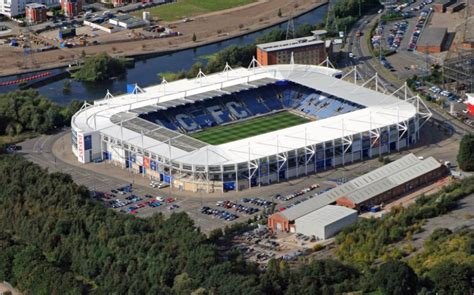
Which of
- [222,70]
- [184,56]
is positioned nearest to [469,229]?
[222,70]

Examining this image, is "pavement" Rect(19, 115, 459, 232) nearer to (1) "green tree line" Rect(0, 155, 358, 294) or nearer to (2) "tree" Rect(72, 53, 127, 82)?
(1) "green tree line" Rect(0, 155, 358, 294)

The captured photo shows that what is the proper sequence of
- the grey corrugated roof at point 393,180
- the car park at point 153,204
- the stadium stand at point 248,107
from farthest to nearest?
the stadium stand at point 248,107
the car park at point 153,204
the grey corrugated roof at point 393,180

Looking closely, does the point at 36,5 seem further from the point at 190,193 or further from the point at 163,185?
the point at 190,193

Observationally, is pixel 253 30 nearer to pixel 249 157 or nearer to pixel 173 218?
pixel 249 157

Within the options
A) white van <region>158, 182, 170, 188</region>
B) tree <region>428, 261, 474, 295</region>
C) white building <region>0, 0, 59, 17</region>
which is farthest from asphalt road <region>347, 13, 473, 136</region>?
white building <region>0, 0, 59, 17</region>

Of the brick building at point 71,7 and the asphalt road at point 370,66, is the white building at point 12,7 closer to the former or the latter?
the brick building at point 71,7

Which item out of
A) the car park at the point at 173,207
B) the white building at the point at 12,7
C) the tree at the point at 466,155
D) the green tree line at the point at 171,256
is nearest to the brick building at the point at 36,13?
the white building at the point at 12,7
